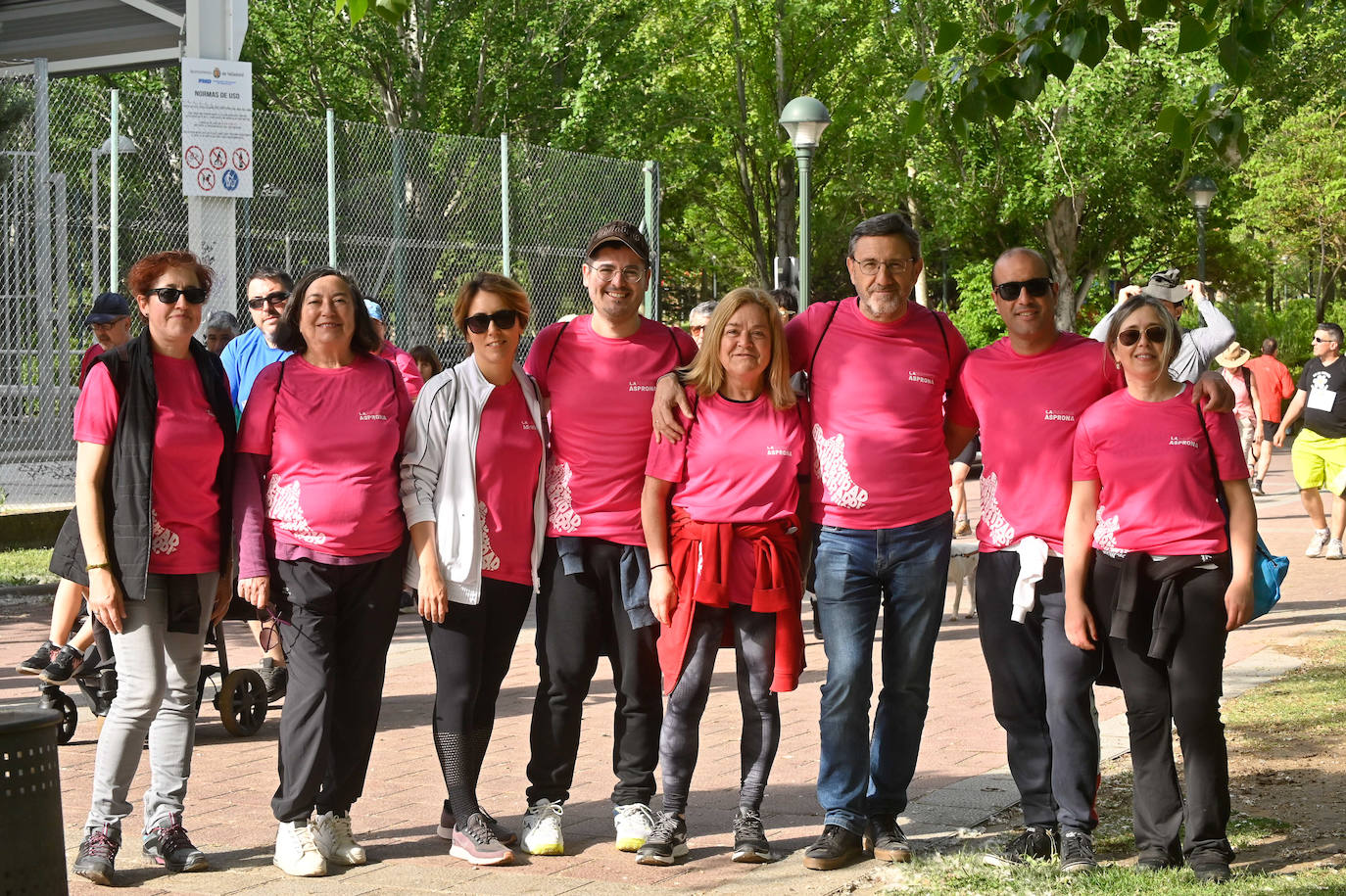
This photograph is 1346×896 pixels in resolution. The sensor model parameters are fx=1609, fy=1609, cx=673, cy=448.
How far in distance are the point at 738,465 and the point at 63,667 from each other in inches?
144

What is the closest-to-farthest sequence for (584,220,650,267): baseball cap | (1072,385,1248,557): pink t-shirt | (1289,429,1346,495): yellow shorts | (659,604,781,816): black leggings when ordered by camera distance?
1. (1072,385,1248,557): pink t-shirt
2. (659,604,781,816): black leggings
3. (584,220,650,267): baseball cap
4. (1289,429,1346,495): yellow shorts

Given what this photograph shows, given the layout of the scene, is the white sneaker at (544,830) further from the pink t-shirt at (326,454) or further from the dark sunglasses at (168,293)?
Result: the dark sunglasses at (168,293)

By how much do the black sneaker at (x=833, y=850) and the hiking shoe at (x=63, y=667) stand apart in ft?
12.2

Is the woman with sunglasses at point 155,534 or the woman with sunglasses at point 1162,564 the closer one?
the woman with sunglasses at point 1162,564

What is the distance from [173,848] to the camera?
5156 millimetres

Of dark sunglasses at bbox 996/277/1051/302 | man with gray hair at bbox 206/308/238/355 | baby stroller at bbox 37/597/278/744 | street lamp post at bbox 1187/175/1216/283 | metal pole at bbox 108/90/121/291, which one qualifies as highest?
street lamp post at bbox 1187/175/1216/283

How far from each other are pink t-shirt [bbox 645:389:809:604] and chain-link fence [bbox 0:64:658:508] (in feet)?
27.5

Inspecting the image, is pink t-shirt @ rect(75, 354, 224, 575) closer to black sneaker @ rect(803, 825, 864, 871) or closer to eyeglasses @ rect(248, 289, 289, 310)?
eyeglasses @ rect(248, 289, 289, 310)

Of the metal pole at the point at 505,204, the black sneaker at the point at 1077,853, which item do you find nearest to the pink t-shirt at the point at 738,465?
the black sneaker at the point at 1077,853

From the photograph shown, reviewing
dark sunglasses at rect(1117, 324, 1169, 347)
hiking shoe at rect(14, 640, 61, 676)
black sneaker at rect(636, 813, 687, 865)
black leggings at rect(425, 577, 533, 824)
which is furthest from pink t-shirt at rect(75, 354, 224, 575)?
dark sunglasses at rect(1117, 324, 1169, 347)

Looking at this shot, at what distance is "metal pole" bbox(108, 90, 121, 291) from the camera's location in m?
12.9

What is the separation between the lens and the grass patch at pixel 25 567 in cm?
1229

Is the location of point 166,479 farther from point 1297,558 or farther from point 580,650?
point 1297,558

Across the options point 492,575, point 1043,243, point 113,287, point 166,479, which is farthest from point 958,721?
point 1043,243
